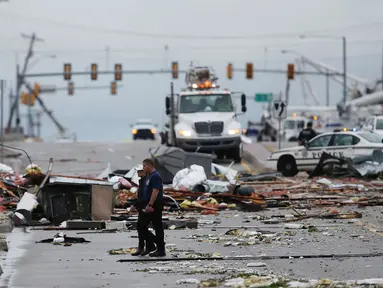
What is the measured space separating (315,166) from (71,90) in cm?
7112

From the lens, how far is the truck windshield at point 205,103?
143ft

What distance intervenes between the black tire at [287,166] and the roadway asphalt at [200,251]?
12612 mm

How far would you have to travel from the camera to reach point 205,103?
4394 centimetres

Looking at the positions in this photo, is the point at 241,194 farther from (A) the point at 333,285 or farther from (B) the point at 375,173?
(A) the point at 333,285

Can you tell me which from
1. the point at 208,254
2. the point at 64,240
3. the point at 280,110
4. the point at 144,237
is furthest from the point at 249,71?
the point at 144,237

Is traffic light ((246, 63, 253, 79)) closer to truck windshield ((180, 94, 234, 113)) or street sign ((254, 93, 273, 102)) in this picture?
street sign ((254, 93, 273, 102))

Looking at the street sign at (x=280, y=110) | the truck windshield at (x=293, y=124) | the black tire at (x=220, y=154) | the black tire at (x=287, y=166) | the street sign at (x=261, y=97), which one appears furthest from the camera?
the street sign at (x=261, y=97)

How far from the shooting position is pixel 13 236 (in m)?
18.8

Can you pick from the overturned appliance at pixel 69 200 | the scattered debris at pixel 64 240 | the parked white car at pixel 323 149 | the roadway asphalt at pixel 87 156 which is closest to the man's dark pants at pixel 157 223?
the scattered debris at pixel 64 240

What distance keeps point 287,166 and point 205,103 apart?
8552 millimetres

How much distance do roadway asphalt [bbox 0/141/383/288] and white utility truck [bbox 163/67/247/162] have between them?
1934 centimetres

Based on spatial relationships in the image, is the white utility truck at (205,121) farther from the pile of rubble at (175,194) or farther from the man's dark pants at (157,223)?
the man's dark pants at (157,223)

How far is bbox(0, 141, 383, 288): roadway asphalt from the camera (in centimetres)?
1343

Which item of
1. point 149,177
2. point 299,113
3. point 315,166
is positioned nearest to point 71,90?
point 299,113
